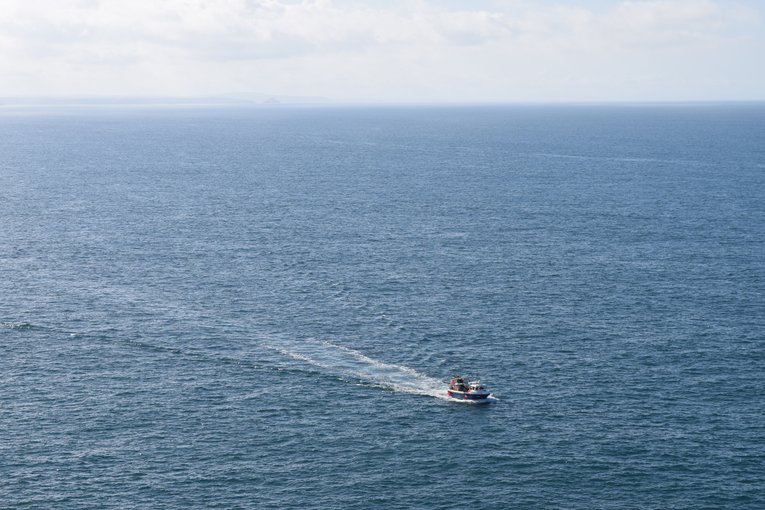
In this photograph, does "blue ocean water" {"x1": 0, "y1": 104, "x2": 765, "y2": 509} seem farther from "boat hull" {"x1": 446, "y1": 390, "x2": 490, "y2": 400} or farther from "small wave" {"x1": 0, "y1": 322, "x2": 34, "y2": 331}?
"boat hull" {"x1": 446, "y1": 390, "x2": 490, "y2": 400}

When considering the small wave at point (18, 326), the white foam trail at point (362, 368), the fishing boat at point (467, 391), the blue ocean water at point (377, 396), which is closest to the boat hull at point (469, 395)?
the fishing boat at point (467, 391)

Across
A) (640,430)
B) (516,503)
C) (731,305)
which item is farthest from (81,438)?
(731,305)

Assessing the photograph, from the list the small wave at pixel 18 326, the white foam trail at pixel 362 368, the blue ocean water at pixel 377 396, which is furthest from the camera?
the small wave at pixel 18 326

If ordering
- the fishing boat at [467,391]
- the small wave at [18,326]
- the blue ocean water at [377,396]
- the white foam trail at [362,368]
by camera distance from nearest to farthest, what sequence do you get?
the blue ocean water at [377,396]
the fishing boat at [467,391]
the white foam trail at [362,368]
the small wave at [18,326]

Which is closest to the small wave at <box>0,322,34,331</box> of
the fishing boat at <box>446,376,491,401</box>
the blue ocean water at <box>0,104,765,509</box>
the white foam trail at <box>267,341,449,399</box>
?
the blue ocean water at <box>0,104,765,509</box>

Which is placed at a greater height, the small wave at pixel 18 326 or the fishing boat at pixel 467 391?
the small wave at pixel 18 326

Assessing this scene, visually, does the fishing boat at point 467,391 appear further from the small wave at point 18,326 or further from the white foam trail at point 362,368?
the small wave at point 18,326

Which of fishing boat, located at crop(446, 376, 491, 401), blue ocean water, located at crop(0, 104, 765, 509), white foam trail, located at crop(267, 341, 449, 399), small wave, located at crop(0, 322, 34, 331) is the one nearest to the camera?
blue ocean water, located at crop(0, 104, 765, 509)
